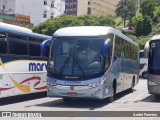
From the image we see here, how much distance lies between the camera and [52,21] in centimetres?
8338

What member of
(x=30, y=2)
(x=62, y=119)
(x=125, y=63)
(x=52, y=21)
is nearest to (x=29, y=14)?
(x=30, y=2)

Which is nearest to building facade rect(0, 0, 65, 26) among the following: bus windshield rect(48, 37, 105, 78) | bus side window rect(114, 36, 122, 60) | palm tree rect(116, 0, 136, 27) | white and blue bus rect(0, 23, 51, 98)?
palm tree rect(116, 0, 136, 27)

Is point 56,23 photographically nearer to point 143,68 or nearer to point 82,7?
point 143,68

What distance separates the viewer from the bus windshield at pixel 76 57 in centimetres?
1506

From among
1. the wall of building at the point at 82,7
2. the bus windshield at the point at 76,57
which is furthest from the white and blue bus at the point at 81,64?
the wall of building at the point at 82,7

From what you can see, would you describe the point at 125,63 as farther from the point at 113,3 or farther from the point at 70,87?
the point at 113,3

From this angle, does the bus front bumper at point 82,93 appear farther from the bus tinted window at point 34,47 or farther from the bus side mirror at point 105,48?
the bus tinted window at point 34,47

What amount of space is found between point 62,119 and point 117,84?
20.4ft

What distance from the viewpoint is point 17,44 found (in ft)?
53.5

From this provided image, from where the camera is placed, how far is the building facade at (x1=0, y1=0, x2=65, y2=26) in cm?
10319

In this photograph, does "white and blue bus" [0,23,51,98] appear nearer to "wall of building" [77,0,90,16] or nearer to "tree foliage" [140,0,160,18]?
"tree foliage" [140,0,160,18]

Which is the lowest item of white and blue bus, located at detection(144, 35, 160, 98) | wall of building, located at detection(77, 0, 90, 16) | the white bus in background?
the white bus in background

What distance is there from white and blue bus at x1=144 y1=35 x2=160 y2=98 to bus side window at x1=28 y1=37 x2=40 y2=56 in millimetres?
4902

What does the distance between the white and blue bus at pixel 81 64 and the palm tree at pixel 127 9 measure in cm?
11132
